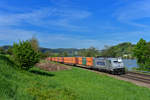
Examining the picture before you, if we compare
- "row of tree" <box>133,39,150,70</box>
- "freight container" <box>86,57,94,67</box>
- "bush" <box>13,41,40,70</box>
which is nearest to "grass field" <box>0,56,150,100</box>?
"bush" <box>13,41,40,70</box>

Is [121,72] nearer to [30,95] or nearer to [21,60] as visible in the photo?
[21,60]

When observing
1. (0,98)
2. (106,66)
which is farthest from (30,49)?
(106,66)

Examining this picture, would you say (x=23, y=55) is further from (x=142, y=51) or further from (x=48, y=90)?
(x=142, y=51)

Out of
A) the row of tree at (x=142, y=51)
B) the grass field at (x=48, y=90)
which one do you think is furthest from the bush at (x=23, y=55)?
the row of tree at (x=142, y=51)

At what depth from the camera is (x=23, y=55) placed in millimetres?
16688

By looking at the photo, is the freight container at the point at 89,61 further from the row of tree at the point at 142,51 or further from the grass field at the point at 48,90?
the row of tree at the point at 142,51

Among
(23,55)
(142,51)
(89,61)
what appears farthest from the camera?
(142,51)

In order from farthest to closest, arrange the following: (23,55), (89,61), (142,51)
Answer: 1. (142,51)
2. (89,61)
3. (23,55)

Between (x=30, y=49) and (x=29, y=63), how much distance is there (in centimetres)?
180

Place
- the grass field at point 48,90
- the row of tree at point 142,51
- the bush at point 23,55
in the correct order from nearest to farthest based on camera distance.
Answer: the grass field at point 48,90
the bush at point 23,55
the row of tree at point 142,51

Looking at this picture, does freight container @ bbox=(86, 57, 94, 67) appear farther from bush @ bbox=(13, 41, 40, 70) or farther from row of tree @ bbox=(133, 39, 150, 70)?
row of tree @ bbox=(133, 39, 150, 70)

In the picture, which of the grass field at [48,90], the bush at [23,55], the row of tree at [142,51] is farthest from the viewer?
the row of tree at [142,51]

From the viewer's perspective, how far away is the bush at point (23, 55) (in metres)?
16.6

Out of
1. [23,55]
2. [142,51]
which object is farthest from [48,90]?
[142,51]
